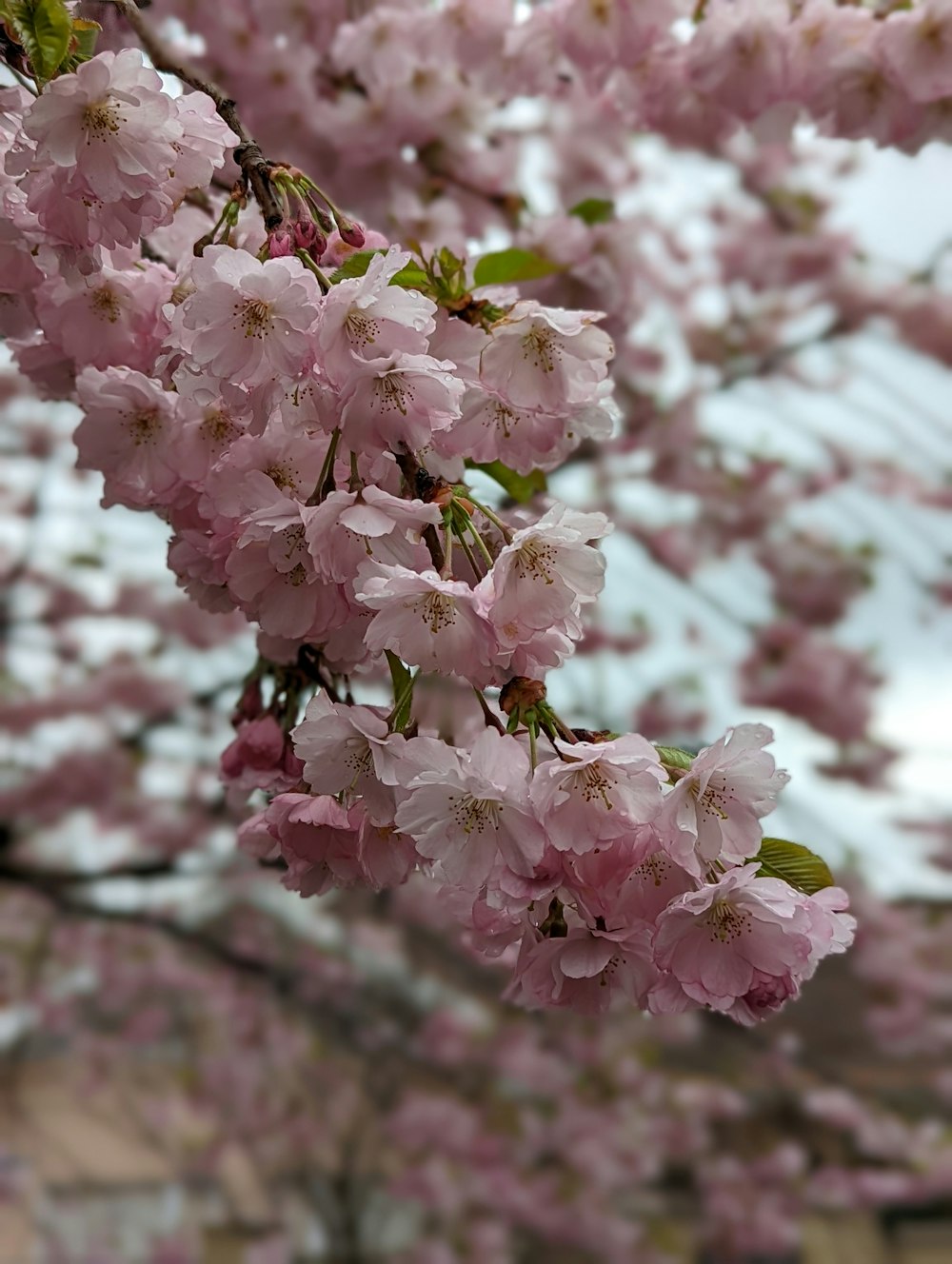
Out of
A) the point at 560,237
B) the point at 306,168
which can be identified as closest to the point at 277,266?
the point at 560,237

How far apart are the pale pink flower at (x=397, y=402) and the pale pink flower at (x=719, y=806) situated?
0.73 ft

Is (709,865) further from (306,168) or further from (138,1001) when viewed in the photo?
(138,1001)

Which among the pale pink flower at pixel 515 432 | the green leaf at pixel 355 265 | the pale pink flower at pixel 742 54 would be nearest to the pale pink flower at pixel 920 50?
the pale pink flower at pixel 742 54

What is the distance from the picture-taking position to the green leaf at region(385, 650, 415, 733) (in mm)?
606

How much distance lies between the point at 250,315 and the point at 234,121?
18 cm

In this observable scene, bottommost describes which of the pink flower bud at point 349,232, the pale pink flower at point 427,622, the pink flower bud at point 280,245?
the pale pink flower at point 427,622

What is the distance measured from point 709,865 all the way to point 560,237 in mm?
955

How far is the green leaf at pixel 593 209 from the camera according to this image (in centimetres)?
135

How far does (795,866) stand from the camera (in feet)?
2.12

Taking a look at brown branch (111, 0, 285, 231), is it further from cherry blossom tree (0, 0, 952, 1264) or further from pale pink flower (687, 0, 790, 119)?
pale pink flower (687, 0, 790, 119)

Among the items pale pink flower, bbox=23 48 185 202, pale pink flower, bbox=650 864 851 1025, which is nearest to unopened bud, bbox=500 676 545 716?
pale pink flower, bbox=650 864 851 1025

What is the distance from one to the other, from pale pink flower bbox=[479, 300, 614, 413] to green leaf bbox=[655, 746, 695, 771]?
0.21 metres

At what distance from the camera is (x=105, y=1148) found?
27.3ft

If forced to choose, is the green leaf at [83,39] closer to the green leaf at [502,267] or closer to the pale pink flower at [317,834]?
the green leaf at [502,267]
